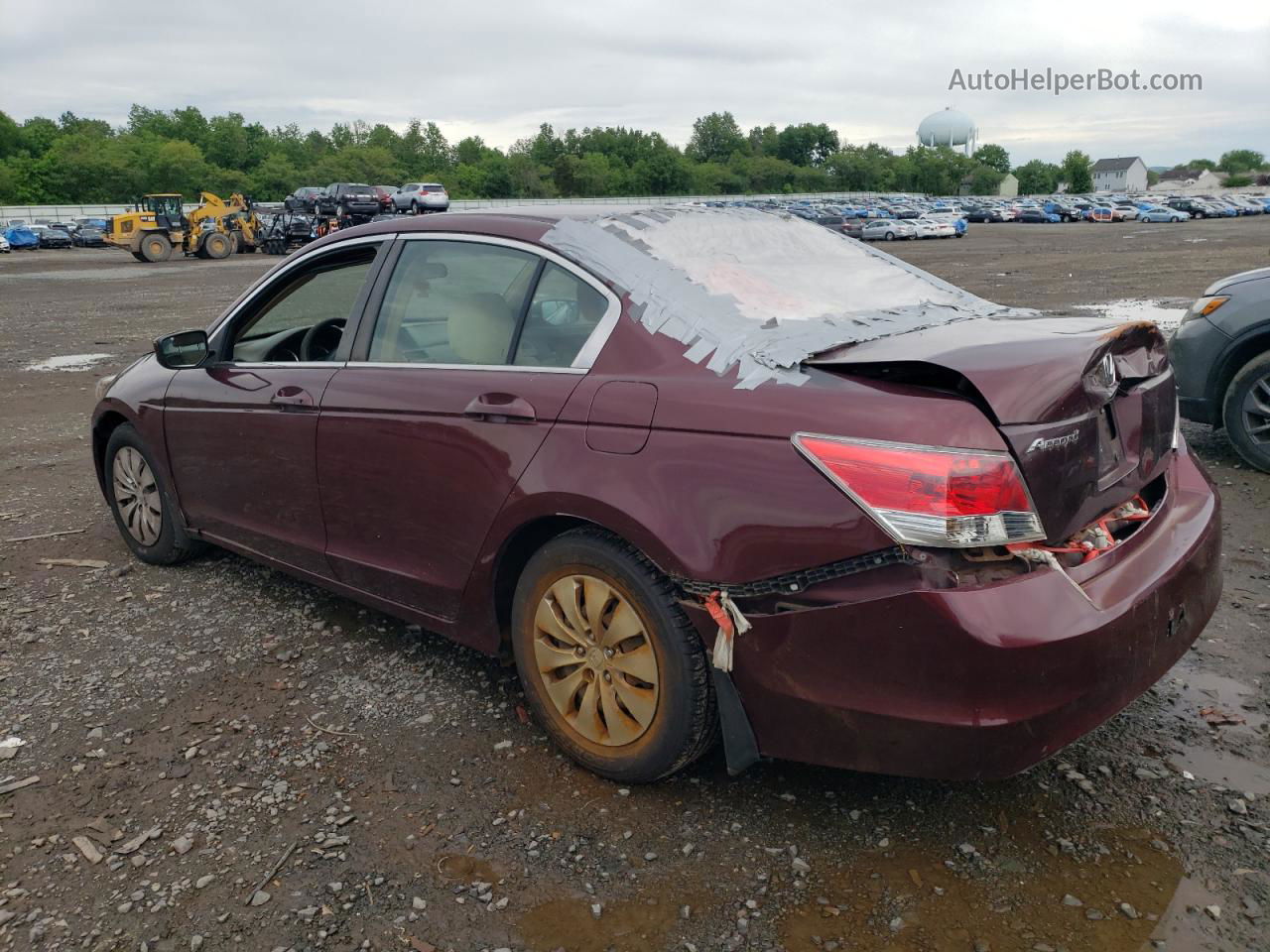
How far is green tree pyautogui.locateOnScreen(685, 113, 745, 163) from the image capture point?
534 ft

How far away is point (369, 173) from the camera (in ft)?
362

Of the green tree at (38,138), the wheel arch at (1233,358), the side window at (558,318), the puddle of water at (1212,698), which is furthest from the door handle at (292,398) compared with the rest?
the green tree at (38,138)

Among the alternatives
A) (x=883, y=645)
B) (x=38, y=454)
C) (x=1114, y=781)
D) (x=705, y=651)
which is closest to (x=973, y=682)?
(x=883, y=645)

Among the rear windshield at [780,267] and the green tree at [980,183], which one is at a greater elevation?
the green tree at [980,183]

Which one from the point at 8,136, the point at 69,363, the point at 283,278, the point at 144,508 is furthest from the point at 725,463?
the point at 8,136

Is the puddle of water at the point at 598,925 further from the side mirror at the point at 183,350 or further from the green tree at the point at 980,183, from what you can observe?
the green tree at the point at 980,183

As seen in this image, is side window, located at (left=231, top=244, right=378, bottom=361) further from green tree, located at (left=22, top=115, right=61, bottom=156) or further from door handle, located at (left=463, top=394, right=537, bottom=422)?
green tree, located at (left=22, top=115, right=61, bottom=156)

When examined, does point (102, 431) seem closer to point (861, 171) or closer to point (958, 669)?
point (958, 669)

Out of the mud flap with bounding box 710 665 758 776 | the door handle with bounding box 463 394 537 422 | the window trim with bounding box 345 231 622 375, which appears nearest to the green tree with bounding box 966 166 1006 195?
the window trim with bounding box 345 231 622 375

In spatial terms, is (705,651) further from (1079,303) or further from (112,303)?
(112,303)

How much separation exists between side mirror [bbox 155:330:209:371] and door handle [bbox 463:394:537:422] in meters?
1.86

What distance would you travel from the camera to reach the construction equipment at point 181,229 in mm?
37500

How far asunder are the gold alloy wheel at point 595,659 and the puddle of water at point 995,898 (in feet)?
2.29

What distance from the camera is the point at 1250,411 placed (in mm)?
5934
